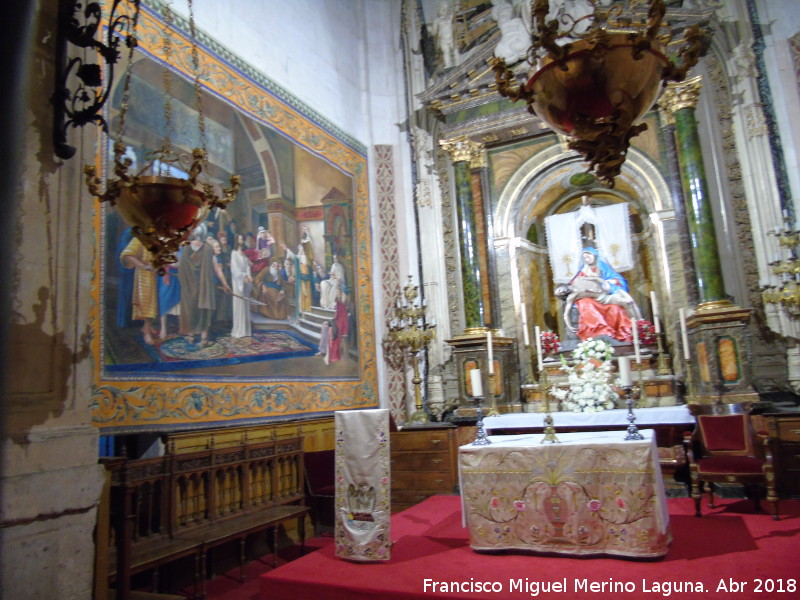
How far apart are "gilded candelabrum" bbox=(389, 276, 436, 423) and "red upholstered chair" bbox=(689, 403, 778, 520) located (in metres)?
3.33

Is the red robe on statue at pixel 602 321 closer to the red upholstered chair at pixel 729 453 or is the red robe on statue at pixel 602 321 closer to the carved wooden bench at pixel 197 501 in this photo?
the red upholstered chair at pixel 729 453

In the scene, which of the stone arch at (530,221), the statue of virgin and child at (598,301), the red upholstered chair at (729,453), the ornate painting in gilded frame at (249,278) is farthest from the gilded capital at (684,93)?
the ornate painting in gilded frame at (249,278)

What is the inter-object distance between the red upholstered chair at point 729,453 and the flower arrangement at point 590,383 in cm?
92

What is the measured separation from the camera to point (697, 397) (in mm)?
6852

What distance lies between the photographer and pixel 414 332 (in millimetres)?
8266

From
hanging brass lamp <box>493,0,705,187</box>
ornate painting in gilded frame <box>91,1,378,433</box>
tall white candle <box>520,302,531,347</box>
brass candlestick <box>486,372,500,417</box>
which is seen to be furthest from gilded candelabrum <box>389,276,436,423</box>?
hanging brass lamp <box>493,0,705,187</box>

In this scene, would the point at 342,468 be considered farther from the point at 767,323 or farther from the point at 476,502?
the point at 767,323

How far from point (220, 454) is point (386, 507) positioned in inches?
70.0

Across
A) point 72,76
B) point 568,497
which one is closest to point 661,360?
point 568,497

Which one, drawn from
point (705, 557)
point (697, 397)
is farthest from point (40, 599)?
point (697, 397)

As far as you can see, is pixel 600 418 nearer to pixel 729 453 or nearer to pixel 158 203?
pixel 729 453

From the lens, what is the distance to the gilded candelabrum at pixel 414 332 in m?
8.08

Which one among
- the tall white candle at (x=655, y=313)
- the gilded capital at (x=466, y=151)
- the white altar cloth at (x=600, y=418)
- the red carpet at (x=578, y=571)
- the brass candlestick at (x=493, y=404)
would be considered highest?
the gilded capital at (x=466, y=151)

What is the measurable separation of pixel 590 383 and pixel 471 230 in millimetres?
2840
